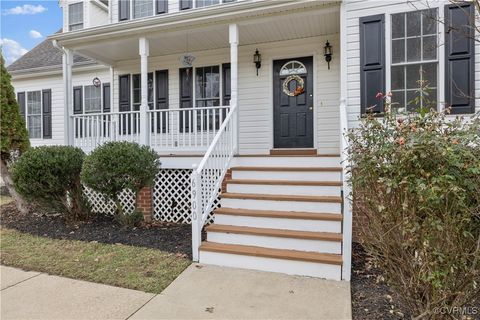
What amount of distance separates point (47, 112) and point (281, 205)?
951 centimetres

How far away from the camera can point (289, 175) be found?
530 centimetres

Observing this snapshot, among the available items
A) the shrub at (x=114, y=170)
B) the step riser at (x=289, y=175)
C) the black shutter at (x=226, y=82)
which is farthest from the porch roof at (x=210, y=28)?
A: the step riser at (x=289, y=175)

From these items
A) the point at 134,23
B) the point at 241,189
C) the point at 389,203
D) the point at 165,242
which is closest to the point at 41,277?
the point at 165,242

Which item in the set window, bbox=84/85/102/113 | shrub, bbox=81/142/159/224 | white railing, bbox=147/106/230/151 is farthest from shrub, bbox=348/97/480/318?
window, bbox=84/85/102/113

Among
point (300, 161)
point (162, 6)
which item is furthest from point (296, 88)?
point (162, 6)

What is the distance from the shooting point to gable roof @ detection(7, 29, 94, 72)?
10.7m

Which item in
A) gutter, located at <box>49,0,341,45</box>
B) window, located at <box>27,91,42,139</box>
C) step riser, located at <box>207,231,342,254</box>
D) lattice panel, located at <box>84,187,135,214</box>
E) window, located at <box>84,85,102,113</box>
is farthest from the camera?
window, located at <box>27,91,42,139</box>

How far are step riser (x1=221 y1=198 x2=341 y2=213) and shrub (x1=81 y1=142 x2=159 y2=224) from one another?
150 centimetres

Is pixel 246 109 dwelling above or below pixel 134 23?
below

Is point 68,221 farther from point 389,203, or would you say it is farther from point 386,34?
point 386,34

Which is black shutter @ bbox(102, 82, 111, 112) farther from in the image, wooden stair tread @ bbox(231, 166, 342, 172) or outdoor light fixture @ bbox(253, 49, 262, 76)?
wooden stair tread @ bbox(231, 166, 342, 172)

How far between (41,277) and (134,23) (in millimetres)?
5078

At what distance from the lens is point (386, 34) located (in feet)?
18.0

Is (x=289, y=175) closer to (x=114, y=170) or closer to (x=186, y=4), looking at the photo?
(x=114, y=170)
